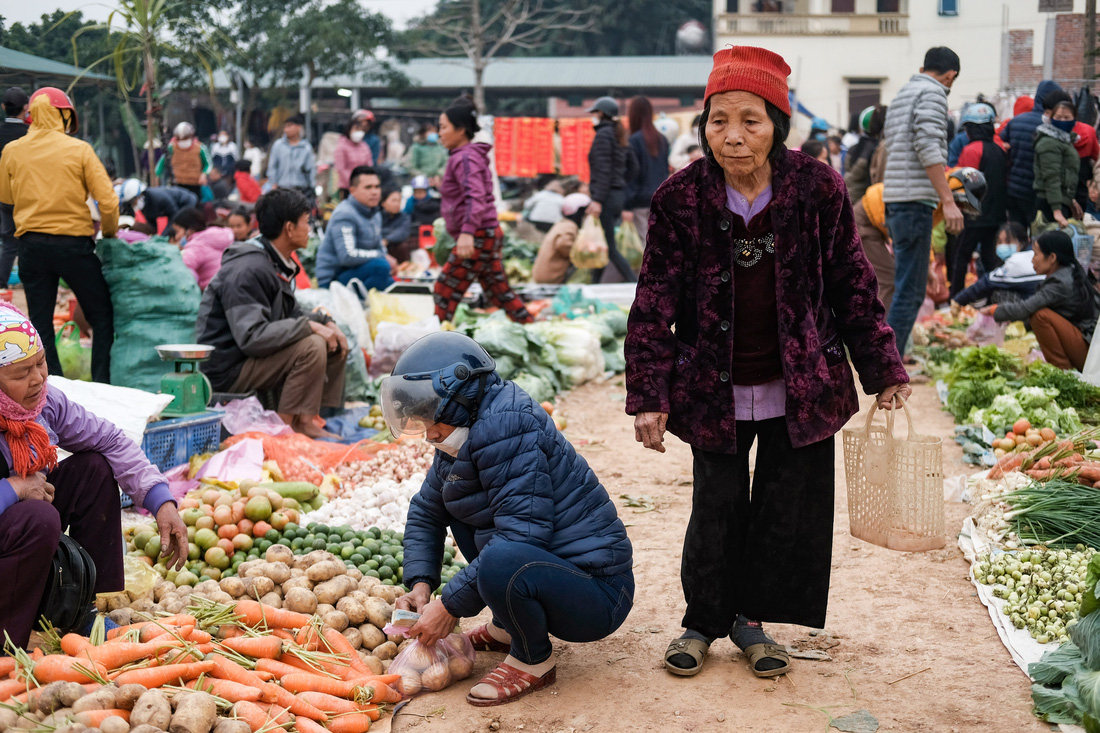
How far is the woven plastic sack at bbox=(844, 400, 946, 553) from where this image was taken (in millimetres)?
3094

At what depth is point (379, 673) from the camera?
2.99 metres

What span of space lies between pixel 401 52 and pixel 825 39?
11.7m

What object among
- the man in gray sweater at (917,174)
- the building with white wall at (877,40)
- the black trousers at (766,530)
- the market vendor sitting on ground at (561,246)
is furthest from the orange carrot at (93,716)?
the building with white wall at (877,40)

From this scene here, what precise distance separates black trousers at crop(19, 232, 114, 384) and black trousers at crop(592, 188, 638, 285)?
217 inches

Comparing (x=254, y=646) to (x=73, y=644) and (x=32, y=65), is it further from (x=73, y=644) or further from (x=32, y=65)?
(x=32, y=65)

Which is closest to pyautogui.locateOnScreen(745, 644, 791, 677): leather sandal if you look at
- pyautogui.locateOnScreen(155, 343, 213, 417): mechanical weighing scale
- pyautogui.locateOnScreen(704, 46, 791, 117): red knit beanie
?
pyautogui.locateOnScreen(704, 46, 791, 117): red knit beanie

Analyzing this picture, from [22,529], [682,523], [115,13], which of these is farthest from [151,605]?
[115,13]

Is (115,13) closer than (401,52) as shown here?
Yes

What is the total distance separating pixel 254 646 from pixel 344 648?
0.29 m

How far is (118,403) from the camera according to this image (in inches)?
174

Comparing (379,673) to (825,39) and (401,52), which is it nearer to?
(401,52)

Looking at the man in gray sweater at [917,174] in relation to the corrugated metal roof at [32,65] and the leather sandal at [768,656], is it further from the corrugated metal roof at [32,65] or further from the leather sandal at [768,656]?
the corrugated metal roof at [32,65]

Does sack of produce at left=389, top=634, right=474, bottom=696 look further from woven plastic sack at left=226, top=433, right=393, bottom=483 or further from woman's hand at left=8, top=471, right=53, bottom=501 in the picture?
woven plastic sack at left=226, top=433, right=393, bottom=483

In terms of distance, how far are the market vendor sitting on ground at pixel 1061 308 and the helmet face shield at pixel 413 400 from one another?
4.80 meters
